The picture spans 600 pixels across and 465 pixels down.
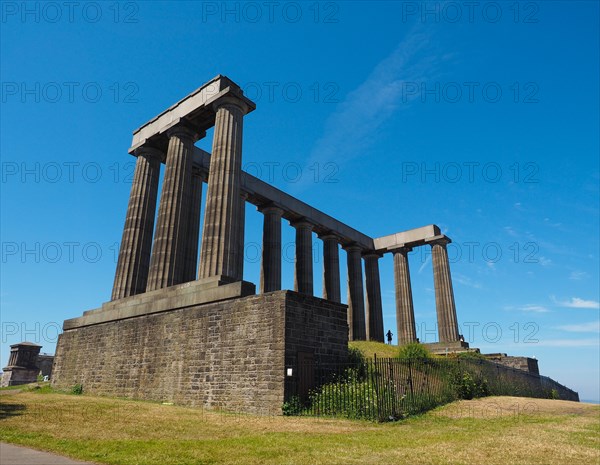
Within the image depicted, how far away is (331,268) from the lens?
127ft

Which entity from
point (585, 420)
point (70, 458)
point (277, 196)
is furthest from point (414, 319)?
point (70, 458)

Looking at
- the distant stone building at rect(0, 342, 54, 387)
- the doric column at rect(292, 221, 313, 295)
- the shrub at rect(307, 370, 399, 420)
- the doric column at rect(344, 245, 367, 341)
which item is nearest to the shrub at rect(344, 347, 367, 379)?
the shrub at rect(307, 370, 399, 420)

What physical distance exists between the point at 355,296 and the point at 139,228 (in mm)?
22581

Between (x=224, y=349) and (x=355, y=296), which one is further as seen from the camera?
(x=355, y=296)

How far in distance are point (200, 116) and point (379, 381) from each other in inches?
709

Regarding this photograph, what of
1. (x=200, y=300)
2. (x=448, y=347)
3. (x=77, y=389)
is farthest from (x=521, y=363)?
(x=77, y=389)

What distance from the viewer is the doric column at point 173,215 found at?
22.3 m

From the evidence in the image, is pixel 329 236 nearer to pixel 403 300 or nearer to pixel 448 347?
pixel 403 300

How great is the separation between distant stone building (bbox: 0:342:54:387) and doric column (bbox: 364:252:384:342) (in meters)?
30.6

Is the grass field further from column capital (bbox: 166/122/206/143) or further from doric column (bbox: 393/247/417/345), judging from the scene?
doric column (bbox: 393/247/417/345)

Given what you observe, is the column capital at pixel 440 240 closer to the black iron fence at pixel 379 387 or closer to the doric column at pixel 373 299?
the doric column at pixel 373 299

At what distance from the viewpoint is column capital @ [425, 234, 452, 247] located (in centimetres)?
4097

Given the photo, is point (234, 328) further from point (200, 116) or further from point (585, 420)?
point (200, 116)

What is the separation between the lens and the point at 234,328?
15914 millimetres
